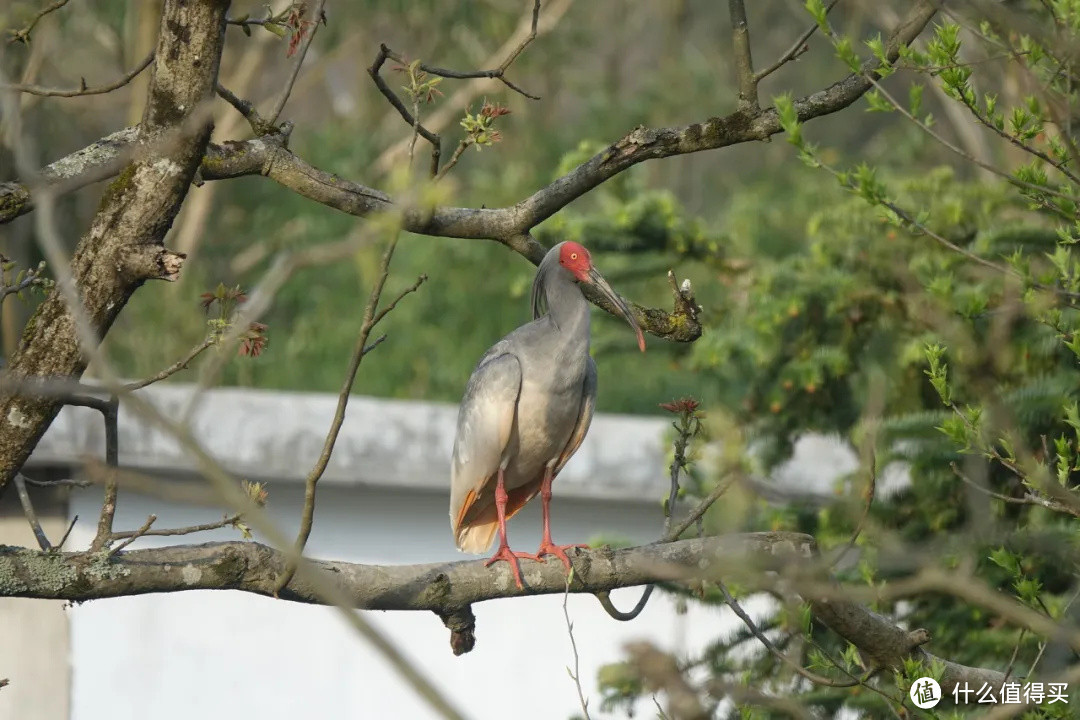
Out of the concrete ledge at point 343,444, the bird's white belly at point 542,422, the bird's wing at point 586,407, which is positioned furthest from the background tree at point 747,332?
the bird's white belly at point 542,422

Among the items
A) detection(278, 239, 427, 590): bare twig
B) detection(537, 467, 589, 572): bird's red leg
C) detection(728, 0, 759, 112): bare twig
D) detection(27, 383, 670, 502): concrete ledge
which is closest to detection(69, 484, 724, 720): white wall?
detection(27, 383, 670, 502): concrete ledge


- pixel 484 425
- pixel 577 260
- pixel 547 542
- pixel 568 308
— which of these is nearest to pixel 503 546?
pixel 547 542

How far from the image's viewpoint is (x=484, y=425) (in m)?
5.38

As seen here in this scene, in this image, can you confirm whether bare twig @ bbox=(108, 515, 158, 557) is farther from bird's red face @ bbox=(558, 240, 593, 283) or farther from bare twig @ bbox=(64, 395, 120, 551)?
bird's red face @ bbox=(558, 240, 593, 283)

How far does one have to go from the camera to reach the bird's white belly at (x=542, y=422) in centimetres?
533

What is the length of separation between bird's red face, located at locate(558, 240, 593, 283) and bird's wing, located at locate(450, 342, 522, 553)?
421 mm

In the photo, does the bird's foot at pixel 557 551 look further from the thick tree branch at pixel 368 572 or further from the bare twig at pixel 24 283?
the bare twig at pixel 24 283

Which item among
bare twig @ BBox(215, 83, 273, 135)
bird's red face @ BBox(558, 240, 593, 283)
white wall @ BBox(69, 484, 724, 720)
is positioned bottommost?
white wall @ BBox(69, 484, 724, 720)

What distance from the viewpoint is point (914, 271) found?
6664 mm

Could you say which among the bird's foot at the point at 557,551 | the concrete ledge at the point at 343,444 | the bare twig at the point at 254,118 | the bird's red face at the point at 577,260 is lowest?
the bird's foot at the point at 557,551

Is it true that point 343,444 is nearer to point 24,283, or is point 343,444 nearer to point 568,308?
point 568,308

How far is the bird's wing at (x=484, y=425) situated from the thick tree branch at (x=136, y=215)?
2001mm

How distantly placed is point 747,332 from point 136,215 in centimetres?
416

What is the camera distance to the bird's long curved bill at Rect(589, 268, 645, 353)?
4414mm
